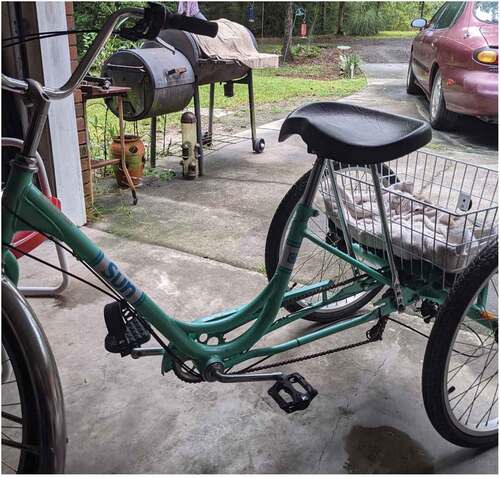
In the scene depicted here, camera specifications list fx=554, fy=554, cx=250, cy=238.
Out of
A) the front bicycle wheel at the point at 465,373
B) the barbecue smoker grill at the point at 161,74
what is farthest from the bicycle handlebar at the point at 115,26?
the barbecue smoker grill at the point at 161,74

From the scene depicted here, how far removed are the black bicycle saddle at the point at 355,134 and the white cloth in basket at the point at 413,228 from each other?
0.24 metres

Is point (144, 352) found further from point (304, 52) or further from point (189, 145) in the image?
point (304, 52)

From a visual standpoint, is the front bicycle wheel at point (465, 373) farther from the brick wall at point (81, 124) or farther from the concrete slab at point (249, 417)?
the brick wall at point (81, 124)

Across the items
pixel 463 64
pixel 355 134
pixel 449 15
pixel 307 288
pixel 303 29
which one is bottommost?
pixel 303 29

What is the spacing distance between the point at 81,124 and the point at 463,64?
3.67 meters

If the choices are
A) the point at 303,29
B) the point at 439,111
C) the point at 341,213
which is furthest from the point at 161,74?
the point at 303,29

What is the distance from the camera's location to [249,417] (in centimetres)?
199

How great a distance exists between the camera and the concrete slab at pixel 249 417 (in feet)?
5.93

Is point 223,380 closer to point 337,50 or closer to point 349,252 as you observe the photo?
point 349,252

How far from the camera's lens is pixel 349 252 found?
213 cm

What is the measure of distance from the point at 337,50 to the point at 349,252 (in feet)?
44.3

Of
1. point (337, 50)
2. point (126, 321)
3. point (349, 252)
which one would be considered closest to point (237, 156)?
point (349, 252)

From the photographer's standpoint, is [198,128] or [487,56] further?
[487,56]

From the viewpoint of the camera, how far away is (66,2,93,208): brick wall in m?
3.37
